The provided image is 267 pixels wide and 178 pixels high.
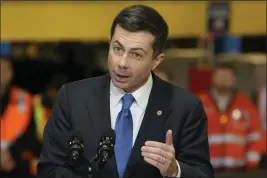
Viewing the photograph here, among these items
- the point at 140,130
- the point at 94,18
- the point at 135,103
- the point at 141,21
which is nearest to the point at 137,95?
the point at 135,103

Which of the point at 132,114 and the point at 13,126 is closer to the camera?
the point at 132,114

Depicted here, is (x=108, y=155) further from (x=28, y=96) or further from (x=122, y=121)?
(x=28, y=96)

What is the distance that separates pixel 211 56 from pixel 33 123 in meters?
1.42

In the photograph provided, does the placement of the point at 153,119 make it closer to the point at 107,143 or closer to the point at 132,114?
the point at 132,114

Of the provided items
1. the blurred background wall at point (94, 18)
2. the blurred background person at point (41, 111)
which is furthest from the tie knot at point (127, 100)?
the blurred background person at point (41, 111)

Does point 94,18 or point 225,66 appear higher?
point 94,18

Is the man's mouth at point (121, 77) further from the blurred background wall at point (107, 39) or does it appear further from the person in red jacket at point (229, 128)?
the person in red jacket at point (229, 128)

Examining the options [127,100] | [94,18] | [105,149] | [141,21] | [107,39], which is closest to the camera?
[105,149]

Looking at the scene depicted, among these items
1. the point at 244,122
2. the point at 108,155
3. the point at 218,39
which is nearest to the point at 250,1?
the point at 218,39

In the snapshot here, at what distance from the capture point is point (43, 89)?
4.79 meters

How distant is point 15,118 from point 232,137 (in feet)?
4.99

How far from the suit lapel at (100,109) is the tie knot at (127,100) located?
0.05m

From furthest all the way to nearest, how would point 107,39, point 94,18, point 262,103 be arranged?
point 262,103, point 107,39, point 94,18

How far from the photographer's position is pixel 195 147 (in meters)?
Result: 1.94
